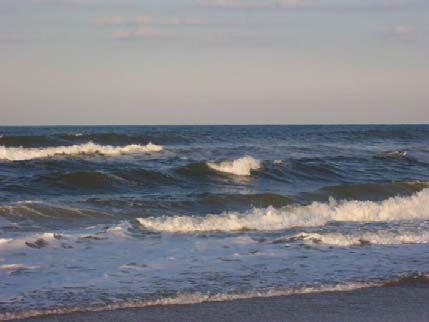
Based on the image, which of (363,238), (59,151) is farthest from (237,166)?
(363,238)

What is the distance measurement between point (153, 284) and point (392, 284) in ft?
8.46

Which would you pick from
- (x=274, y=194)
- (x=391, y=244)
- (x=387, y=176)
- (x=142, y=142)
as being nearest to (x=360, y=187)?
(x=274, y=194)

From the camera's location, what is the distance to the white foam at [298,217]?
474 inches

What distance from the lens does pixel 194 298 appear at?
7.21m

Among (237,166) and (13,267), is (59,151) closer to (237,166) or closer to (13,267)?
(237,166)

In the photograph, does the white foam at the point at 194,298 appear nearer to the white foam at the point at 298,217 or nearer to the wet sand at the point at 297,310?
the wet sand at the point at 297,310

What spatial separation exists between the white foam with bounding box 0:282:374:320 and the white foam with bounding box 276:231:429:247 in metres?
2.52

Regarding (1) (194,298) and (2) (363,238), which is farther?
(2) (363,238)

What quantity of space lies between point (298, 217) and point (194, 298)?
20.9 ft

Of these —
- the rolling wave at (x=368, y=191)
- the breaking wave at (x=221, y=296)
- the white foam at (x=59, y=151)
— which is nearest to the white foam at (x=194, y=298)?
the breaking wave at (x=221, y=296)

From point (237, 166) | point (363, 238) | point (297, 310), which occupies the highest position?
point (237, 166)

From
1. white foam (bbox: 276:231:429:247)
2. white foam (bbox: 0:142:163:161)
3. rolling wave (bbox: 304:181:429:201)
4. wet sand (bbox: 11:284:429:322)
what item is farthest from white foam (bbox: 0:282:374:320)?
white foam (bbox: 0:142:163:161)

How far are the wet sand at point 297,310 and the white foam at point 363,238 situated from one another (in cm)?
291

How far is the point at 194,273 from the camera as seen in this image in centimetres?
833
